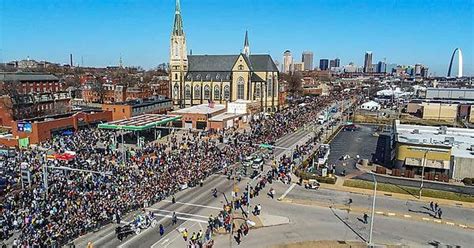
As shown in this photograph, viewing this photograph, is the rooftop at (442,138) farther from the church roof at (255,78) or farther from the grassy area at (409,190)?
the church roof at (255,78)

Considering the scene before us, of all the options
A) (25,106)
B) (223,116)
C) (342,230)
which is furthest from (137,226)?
(25,106)

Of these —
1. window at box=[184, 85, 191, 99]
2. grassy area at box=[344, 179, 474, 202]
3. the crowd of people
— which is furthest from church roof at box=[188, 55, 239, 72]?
grassy area at box=[344, 179, 474, 202]

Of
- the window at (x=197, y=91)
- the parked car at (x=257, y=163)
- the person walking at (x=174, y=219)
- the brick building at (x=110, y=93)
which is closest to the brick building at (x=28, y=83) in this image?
the brick building at (x=110, y=93)

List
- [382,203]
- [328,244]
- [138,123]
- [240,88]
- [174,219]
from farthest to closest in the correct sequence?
[240,88]
[138,123]
[382,203]
[174,219]
[328,244]

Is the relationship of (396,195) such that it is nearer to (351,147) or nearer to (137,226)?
(351,147)

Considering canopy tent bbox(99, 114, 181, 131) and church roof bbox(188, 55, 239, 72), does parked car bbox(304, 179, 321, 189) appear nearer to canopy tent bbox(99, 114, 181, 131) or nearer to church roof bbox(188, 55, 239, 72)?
canopy tent bbox(99, 114, 181, 131)
